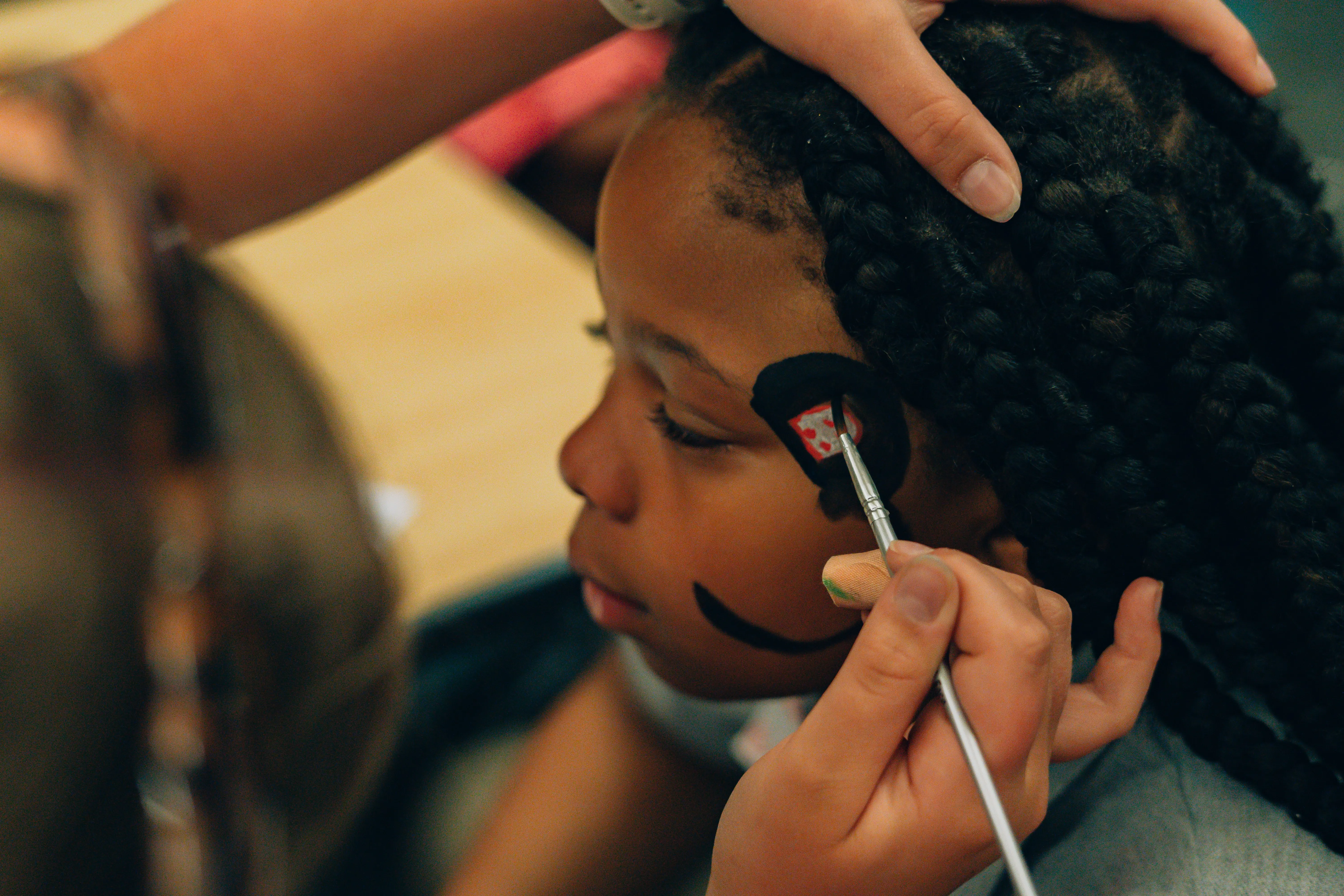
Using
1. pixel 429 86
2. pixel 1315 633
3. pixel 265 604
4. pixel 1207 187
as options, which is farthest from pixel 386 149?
pixel 1315 633

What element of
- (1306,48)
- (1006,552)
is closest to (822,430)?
(1006,552)

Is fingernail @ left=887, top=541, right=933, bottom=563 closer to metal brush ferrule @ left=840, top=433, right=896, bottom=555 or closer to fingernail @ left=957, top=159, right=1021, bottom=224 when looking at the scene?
metal brush ferrule @ left=840, top=433, right=896, bottom=555

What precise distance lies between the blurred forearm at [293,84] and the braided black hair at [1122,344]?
11.2 inches

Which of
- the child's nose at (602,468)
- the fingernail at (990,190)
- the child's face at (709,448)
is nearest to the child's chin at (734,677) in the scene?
the child's face at (709,448)

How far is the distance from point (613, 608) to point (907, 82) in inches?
14.1

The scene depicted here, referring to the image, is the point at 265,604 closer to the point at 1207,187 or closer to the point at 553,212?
the point at 553,212

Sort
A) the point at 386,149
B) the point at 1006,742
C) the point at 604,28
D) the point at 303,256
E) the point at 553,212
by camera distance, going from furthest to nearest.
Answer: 1. the point at 303,256
2. the point at 553,212
3. the point at 386,149
4. the point at 604,28
5. the point at 1006,742

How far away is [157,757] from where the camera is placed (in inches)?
21.9

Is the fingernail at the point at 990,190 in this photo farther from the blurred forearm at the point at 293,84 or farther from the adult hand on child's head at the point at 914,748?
the blurred forearm at the point at 293,84

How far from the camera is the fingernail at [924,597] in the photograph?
0.37 meters

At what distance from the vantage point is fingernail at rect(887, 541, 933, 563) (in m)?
0.40

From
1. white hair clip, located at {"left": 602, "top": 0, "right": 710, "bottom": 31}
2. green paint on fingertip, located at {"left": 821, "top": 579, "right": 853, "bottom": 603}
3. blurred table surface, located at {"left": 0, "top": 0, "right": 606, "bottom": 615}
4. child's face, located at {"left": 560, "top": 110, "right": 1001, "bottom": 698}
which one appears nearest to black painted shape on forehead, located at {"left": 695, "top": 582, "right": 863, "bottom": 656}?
child's face, located at {"left": 560, "top": 110, "right": 1001, "bottom": 698}

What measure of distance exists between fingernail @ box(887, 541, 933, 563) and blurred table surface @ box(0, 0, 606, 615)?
2.04 feet

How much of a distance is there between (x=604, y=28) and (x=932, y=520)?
15.2 inches
